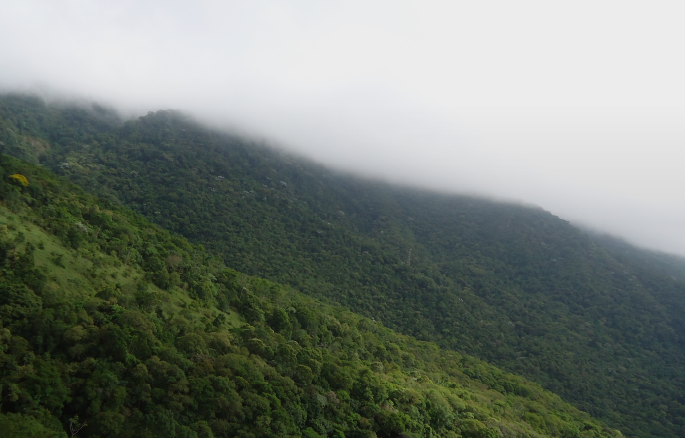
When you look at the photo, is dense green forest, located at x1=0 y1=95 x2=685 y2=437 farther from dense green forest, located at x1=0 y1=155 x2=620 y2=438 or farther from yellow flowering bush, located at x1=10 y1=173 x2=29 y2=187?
yellow flowering bush, located at x1=10 y1=173 x2=29 y2=187

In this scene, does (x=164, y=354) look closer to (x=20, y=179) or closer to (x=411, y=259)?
(x=20, y=179)

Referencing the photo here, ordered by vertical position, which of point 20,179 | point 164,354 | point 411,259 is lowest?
point 411,259

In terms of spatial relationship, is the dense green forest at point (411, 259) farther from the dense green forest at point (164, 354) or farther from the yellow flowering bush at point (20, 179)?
the yellow flowering bush at point (20, 179)

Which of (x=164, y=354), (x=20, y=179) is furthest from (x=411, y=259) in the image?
(x=164, y=354)

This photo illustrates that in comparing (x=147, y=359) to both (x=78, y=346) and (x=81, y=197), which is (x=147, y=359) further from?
(x=81, y=197)

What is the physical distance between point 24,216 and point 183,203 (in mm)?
73861

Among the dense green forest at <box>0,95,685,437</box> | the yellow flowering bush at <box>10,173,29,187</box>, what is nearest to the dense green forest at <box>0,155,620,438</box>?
the yellow flowering bush at <box>10,173,29,187</box>

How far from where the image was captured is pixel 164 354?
115 ft

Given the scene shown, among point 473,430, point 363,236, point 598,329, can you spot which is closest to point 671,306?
point 598,329

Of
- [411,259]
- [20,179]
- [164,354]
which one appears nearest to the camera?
[164,354]

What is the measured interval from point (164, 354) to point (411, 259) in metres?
119

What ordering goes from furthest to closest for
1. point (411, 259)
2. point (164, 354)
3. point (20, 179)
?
point (411, 259) → point (20, 179) → point (164, 354)

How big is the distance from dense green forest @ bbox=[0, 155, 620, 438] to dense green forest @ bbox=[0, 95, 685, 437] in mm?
37441

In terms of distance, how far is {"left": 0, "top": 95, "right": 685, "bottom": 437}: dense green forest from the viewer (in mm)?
105062
